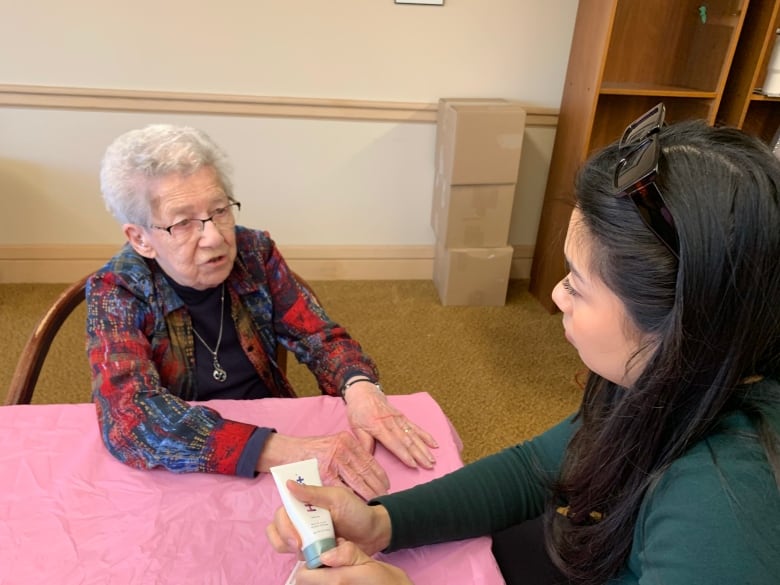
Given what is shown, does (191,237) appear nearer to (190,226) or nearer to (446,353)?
(190,226)

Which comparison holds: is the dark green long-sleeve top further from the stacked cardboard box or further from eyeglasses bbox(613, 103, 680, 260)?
the stacked cardboard box

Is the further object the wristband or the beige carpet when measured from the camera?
the beige carpet

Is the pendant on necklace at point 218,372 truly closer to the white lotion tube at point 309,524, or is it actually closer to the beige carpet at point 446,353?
the white lotion tube at point 309,524

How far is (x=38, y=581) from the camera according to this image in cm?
72

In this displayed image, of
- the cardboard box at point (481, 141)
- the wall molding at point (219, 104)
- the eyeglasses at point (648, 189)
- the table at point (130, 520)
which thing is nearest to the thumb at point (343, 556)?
the table at point (130, 520)

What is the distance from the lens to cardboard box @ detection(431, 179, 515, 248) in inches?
103

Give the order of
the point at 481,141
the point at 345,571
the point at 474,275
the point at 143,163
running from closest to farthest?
the point at 345,571 → the point at 143,163 → the point at 481,141 → the point at 474,275

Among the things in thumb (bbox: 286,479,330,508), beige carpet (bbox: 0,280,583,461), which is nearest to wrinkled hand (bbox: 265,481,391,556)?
thumb (bbox: 286,479,330,508)

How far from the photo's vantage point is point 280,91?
8.65ft

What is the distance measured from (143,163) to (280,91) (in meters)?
1.63

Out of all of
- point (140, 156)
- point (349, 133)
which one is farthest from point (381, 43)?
point (140, 156)

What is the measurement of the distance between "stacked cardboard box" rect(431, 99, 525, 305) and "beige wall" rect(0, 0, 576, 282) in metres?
0.20

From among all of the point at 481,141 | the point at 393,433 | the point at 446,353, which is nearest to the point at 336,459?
the point at 393,433

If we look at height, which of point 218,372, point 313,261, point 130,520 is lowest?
point 313,261
